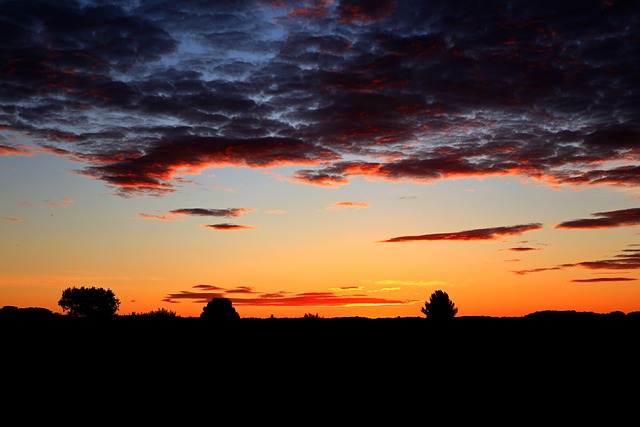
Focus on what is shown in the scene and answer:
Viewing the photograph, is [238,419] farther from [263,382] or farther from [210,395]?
[263,382]

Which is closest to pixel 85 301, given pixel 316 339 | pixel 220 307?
pixel 220 307

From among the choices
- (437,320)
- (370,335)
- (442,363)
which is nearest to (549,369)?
(442,363)

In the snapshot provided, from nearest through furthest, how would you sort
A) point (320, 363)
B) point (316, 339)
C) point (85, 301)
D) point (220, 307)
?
point (320, 363) → point (316, 339) → point (220, 307) → point (85, 301)

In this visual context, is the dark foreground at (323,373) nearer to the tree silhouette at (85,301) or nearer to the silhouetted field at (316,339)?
the silhouetted field at (316,339)

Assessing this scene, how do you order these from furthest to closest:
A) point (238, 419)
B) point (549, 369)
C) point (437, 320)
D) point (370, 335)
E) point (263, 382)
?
point (437, 320) < point (370, 335) < point (549, 369) < point (263, 382) < point (238, 419)

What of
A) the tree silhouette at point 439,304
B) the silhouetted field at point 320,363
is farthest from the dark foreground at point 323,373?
the tree silhouette at point 439,304

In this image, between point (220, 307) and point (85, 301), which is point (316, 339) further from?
point (85, 301)

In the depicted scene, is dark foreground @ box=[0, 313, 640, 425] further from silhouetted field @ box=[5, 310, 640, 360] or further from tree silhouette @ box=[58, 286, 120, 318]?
tree silhouette @ box=[58, 286, 120, 318]

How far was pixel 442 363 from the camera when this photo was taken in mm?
16609

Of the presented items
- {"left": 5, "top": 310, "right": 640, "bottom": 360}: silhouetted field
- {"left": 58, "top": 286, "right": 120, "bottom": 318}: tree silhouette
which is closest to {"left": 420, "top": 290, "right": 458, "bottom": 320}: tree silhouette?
{"left": 58, "top": 286, "right": 120, "bottom": 318}: tree silhouette

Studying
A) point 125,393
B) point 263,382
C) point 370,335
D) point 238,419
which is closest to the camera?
point 238,419

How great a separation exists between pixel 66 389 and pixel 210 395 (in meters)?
3.34

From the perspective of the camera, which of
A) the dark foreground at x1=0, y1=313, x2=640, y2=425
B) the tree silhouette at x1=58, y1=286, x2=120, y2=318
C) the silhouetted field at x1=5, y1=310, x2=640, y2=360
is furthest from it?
the tree silhouette at x1=58, y1=286, x2=120, y2=318

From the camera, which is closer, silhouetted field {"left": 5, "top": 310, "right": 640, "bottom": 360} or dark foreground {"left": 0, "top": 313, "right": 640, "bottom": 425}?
dark foreground {"left": 0, "top": 313, "right": 640, "bottom": 425}
